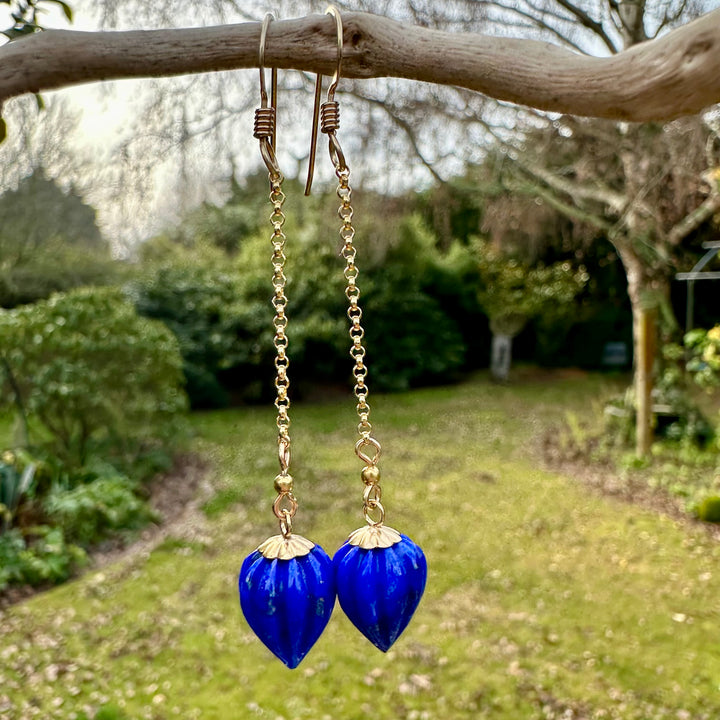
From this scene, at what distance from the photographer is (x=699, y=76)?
1.05 m

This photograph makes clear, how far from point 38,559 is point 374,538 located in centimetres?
387

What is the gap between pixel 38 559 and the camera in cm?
421

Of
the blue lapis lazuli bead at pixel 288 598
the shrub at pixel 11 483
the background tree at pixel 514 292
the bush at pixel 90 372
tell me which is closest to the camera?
the blue lapis lazuli bead at pixel 288 598

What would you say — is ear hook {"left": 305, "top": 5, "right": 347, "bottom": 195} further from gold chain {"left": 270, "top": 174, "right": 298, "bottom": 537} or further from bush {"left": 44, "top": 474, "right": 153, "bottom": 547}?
bush {"left": 44, "top": 474, "right": 153, "bottom": 547}

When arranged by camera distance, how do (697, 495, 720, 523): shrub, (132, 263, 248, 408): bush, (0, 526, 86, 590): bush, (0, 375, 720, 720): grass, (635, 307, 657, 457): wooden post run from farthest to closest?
(132, 263, 248, 408): bush, (635, 307, 657, 457): wooden post, (697, 495, 720, 523): shrub, (0, 526, 86, 590): bush, (0, 375, 720, 720): grass

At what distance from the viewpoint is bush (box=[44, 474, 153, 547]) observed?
4.65 meters

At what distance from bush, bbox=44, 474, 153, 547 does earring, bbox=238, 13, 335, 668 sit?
4.02 metres

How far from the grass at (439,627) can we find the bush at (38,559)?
6.0 inches

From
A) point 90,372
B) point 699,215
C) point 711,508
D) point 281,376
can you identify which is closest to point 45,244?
point 90,372

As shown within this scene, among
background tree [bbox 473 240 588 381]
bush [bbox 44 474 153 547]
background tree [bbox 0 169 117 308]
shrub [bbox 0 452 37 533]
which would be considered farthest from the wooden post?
background tree [bbox 0 169 117 308]

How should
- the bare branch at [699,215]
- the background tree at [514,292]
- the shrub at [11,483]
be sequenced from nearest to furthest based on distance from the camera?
the shrub at [11,483] < the bare branch at [699,215] < the background tree at [514,292]

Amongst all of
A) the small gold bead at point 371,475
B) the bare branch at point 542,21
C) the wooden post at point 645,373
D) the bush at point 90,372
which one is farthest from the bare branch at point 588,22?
the small gold bead at point 371,475

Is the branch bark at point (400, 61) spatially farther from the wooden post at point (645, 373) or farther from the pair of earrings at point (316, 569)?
the wooden post at point (645, 373)

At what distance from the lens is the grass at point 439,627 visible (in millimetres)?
2971
